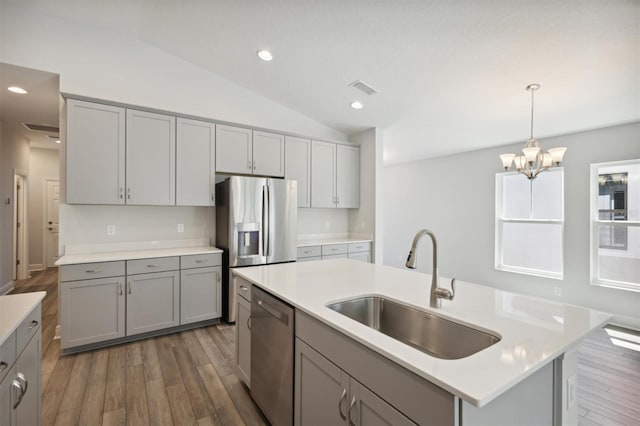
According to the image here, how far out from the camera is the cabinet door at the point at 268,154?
405cm

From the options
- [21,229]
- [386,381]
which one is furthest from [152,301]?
[21,229]

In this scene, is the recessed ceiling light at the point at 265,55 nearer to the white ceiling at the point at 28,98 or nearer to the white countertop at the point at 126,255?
the white ceiling at the point at 28,98

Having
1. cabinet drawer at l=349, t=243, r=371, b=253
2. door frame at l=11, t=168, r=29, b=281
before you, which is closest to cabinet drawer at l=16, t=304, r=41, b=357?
cabinet drawer at l=349, t=243, r=371, b=253

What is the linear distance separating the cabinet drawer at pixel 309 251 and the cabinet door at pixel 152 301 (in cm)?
160

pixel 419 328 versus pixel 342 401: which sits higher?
pixel 419 328

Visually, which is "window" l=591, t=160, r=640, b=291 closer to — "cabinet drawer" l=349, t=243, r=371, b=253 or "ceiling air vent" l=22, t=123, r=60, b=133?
"cabinet drawer" l=349, t=243, r=371, b=253

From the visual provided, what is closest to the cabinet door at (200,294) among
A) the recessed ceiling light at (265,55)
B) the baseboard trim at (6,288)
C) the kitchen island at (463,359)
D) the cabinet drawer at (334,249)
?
the cabinet drawer at (334,249)

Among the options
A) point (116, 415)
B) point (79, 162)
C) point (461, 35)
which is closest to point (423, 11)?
point (461, 35)

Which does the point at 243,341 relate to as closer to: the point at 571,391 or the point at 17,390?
the point at 17,390

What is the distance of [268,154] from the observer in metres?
4.17

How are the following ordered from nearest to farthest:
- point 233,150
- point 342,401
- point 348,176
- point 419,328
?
point 342,401 → point 419,328 → point 233,150 → point 348,176

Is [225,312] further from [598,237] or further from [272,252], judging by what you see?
[598,237]

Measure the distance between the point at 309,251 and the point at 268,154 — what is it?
1510mm

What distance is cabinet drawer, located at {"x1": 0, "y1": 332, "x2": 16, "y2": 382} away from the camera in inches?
41.1
